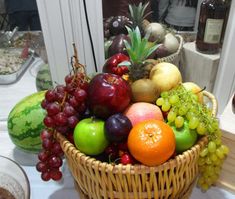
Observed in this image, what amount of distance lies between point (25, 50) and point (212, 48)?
1.96ft

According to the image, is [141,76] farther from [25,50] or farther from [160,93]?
[25,50]

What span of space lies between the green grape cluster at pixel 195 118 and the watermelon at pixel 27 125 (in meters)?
0.31

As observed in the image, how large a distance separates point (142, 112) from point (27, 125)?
303mm

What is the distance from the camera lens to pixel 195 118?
503 millimetres

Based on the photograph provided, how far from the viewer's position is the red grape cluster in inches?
20.6

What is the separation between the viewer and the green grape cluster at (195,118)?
51 cm

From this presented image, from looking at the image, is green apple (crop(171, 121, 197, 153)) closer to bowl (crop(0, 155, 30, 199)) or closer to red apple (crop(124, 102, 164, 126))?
red apple (crop(124, 102, 164, 126))

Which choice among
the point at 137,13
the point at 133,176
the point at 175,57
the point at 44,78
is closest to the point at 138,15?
the point at 137,13

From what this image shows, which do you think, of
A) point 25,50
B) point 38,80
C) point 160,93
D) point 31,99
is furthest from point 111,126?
point 25,50

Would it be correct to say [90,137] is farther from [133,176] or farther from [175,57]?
[175,57]

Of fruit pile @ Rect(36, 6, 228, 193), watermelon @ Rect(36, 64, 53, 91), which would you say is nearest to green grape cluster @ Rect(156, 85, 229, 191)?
fruit pile @ Rect(36, 6, 228, 193)

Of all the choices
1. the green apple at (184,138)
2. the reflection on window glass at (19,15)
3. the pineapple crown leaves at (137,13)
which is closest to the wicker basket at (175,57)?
the pineapple crown leaves at (137,13)

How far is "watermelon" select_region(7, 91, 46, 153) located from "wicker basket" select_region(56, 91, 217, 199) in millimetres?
171

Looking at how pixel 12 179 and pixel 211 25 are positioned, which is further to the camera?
pixel 211 25
